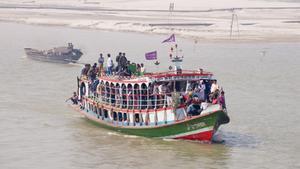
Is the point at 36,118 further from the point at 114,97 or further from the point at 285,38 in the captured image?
the point at 285,38

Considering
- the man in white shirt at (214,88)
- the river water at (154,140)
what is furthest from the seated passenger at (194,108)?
the river water at (154,140)

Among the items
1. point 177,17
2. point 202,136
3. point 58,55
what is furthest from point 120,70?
point 177,17

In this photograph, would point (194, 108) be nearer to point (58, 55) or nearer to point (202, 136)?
point (202, 136)

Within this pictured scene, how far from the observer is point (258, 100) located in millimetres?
41281

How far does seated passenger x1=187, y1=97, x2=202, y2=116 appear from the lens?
31.9m

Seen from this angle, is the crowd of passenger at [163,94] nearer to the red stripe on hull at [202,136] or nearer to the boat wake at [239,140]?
the red stripe on hull at [202,136]

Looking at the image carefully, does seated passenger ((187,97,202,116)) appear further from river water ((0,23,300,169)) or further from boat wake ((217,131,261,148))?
boat wake ((217,131,261,148))

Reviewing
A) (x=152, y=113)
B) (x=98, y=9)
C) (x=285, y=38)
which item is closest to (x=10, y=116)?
(x=152, y=113)

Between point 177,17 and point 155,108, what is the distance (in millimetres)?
66846

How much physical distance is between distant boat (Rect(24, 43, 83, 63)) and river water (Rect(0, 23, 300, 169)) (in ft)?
2.62

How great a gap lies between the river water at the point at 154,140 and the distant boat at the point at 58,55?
2.62 feet

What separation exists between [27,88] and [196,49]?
946 inches

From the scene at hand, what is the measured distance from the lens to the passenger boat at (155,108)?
31.8 m

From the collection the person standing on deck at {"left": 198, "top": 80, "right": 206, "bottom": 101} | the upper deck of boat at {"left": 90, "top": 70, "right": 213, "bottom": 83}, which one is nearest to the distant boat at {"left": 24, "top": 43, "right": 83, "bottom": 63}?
the upper deck of boat at {"left": 90, "top": 70, "right": 213, "bottom": 83}
